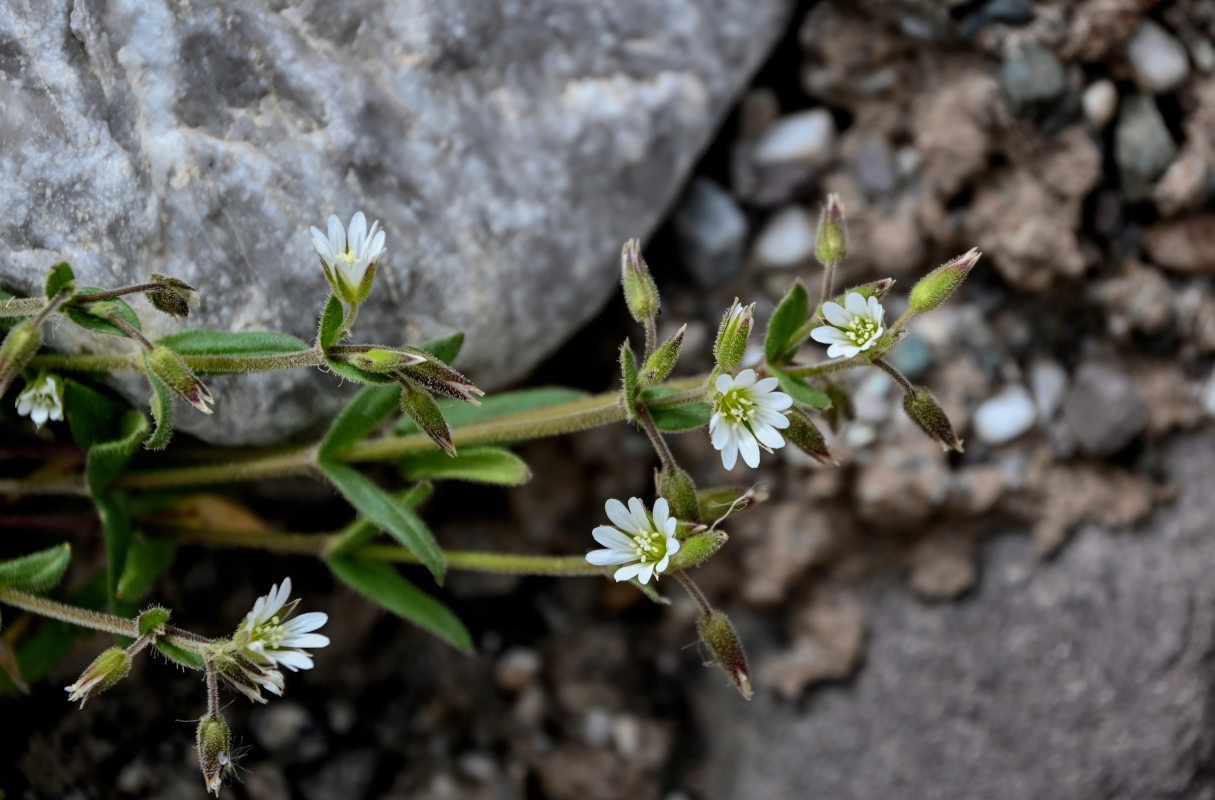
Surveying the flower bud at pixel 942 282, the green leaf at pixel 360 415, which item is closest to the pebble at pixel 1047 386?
the flower bud at pixel 942 282

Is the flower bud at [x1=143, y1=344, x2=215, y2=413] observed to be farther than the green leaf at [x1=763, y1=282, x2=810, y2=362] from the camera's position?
No

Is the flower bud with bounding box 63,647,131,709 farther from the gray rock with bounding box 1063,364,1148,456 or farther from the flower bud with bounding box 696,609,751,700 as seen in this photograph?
the gray rock with bounding box 1063,364,1148,456

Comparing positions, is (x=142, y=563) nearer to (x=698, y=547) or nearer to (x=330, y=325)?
(x=330, y=325)

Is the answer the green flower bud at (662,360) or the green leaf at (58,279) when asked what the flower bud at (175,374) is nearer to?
the green leaf at (58,279)

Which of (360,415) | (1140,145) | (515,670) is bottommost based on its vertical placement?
(515,670)

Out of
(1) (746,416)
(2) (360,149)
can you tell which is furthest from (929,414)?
(2) (360,149)

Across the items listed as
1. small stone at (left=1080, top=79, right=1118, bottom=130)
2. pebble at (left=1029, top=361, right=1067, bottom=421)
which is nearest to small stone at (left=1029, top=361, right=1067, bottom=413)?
pebble at (left=1029, top=361, right=1067, bottom=421)
